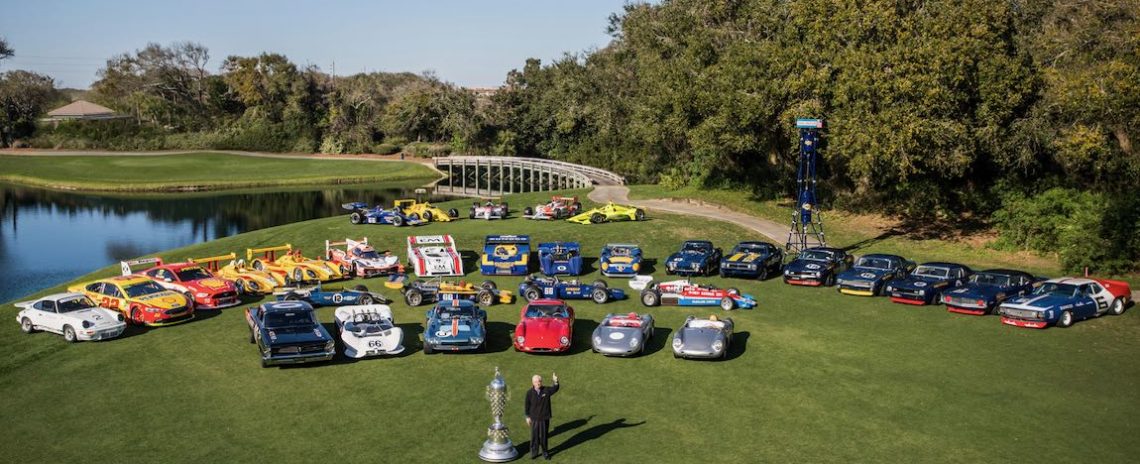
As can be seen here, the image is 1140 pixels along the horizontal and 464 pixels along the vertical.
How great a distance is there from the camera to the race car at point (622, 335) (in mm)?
24938

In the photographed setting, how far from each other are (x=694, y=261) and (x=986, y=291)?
11.2 metres

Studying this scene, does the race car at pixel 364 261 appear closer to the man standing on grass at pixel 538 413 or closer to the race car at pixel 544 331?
the race car at pixel 544 331

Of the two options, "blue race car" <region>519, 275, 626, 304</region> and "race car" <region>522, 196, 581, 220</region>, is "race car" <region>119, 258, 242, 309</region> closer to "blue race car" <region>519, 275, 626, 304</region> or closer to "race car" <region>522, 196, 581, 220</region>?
"blue race car" <region>519, 275, 626, 304</region>

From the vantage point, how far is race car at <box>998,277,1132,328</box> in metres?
28.1

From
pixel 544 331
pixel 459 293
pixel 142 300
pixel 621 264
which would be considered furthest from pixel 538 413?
pixel 621 264

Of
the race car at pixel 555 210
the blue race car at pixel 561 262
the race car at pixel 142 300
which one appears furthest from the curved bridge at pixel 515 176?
the race car at pixel 142 300

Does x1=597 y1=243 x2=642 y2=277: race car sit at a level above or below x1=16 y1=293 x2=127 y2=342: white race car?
above

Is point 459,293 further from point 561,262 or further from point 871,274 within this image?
point 871,274

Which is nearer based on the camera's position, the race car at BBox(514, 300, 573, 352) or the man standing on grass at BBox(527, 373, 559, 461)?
the man standing on grass at BBox(527, 373, 559, 461)

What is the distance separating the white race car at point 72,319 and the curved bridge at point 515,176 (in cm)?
5012

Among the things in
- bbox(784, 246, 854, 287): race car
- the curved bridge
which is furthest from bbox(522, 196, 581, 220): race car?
the curved bridge

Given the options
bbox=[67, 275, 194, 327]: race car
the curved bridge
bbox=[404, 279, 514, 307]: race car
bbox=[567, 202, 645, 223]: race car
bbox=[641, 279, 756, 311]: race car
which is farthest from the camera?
the curved bridge

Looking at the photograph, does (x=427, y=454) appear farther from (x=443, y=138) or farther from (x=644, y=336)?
(x=443, y=138)

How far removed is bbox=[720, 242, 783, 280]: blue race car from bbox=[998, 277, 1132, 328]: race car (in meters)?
9.35
